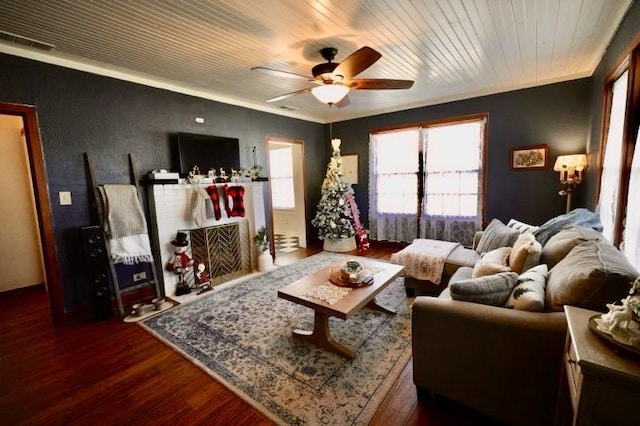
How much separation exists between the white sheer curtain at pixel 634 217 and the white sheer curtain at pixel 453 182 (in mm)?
2516

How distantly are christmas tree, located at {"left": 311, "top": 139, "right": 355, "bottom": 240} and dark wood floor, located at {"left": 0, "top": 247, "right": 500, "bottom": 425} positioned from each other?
3271 millimetres

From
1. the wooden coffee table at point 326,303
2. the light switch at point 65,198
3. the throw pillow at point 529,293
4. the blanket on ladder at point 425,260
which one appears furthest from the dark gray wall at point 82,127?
the throw pillow at point 529,293

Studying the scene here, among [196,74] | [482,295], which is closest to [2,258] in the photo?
[196,74]

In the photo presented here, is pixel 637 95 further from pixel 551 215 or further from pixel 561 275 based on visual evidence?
pixel 551 215

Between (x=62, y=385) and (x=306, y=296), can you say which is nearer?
(x=62, y=385)

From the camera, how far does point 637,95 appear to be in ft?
6.78

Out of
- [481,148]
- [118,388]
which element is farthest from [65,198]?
[481,148]

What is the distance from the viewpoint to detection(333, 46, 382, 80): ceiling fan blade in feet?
6.64

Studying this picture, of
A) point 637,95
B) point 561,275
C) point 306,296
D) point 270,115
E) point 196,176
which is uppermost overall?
point 270,115

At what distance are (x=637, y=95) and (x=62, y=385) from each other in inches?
187

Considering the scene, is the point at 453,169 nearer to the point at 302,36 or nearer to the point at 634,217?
the point at 634,217

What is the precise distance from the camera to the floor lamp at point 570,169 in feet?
11.3

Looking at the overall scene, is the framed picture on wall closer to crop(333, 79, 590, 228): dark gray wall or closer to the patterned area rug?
crop(333, 79, 590, 228): dark gray wall

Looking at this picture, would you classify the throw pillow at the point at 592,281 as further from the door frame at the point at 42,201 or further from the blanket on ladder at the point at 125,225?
the door frame at the point at 42,201
